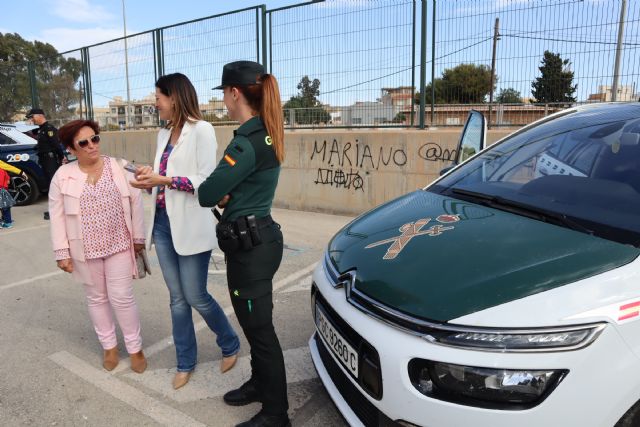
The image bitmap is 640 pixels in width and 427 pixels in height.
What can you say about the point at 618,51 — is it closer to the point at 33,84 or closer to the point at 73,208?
the point at 73,208

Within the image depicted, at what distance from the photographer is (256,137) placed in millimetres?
2115

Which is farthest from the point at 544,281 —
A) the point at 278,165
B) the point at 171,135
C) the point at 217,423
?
the point at 171,135

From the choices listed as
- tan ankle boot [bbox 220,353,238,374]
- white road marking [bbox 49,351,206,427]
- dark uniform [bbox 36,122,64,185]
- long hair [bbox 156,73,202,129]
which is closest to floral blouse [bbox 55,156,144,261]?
long hair [bbox 156,73,202,129]

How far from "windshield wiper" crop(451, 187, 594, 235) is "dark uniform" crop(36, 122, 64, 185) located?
7.59 m

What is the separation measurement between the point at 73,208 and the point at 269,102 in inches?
59.3

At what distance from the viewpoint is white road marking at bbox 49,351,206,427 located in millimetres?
2631

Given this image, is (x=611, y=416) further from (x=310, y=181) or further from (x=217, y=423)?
(x=310, y=181)

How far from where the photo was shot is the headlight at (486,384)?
1.54 m

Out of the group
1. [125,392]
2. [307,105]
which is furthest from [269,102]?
[307,105]

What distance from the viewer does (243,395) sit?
272 cm

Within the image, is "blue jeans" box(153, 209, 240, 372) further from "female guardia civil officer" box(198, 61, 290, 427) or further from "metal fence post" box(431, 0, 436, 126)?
"metal fence post" box(431, 0, 436, 126)

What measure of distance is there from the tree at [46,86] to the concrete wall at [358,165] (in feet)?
26.0

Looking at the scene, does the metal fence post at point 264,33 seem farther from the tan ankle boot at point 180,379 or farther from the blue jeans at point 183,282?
the tan ankle boot at point 180,379

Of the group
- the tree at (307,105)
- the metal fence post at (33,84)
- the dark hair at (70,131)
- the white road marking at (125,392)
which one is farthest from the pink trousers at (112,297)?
the metal fence post at (33,84)
